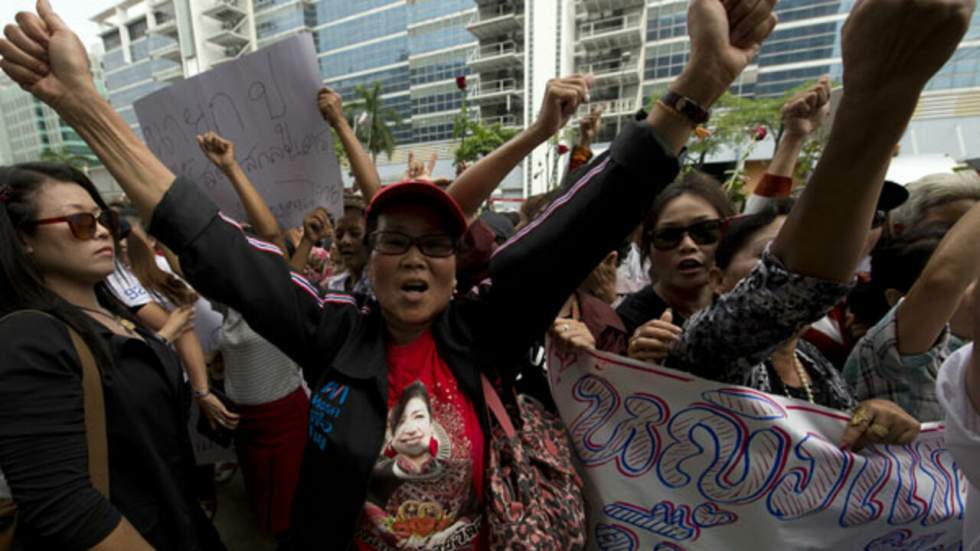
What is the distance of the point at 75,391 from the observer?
3.67ft

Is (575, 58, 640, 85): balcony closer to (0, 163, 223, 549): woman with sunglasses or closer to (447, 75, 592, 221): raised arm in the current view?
(447, 75, 592, 221): raised arm

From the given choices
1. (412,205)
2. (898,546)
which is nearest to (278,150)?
(412,205)

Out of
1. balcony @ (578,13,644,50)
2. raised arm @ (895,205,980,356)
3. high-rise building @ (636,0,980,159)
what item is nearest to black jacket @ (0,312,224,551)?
raised arm @ (895,205,980,356)

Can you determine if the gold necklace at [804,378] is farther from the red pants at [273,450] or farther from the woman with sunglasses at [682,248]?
the red pants at [273,450]

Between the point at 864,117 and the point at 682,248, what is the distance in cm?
106

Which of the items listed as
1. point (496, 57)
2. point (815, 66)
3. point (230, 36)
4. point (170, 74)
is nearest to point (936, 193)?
point (815, 66)

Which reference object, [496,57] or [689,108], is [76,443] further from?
[496,57]

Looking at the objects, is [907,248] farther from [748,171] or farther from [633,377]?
[748,171]

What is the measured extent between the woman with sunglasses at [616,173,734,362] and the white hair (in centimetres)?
133

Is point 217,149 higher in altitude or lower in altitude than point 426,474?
higher

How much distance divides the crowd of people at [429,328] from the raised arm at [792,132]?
696mm

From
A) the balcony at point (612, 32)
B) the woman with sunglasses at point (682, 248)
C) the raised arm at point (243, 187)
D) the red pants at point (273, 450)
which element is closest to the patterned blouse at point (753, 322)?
the woman with sunglasses at point (682, 248)

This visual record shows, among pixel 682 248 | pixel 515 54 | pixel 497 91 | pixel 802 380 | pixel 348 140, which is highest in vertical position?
pixel 515 54

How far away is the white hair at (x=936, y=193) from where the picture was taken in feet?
7.27
